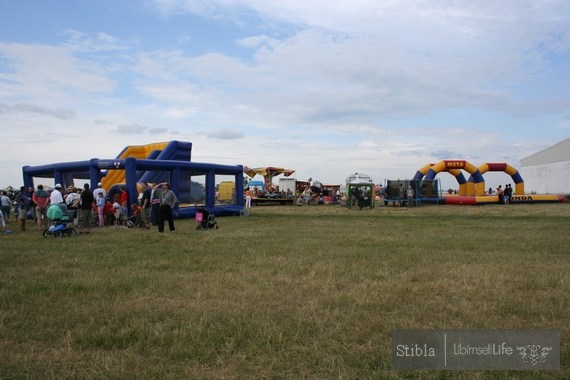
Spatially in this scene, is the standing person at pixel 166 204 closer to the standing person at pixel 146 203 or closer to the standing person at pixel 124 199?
the standing person at pixel 146 203

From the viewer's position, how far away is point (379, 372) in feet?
12.3

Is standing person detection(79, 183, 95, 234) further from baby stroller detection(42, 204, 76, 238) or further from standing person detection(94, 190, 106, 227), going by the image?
standing person detection(94, 190, 106, 227)

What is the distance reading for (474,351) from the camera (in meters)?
3.88

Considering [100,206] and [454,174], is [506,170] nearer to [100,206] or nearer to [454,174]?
[454,174]

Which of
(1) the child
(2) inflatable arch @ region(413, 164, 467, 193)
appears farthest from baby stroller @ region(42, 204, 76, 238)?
(2) inflatable arch @ region(413, 164, 467, 193)

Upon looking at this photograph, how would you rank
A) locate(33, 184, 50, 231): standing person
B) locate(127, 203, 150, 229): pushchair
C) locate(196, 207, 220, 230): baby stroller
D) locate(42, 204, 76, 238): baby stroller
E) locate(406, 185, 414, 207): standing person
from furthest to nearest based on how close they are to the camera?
locate(406, 185, 414, 207): standing person, locate(127, 203, 150, 229): pushchair, locate(33, 184, 50, 231): standing person, locate(196, 207, 220, 230): baby stroller, locate(42, 204, 76, 238): baby stroller

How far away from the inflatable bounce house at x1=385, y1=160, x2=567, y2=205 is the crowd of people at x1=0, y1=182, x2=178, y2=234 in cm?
1944

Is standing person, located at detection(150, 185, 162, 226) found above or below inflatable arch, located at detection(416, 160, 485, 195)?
below

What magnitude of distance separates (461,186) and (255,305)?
32.8 m

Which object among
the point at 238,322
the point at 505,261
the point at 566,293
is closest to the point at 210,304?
the point at 238,322

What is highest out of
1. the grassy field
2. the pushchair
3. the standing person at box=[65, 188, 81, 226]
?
the standing person at box=[65, 188, 81, 226]

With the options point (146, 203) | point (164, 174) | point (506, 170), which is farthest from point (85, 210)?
point (506, 170)

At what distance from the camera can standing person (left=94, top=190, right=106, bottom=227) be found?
16672 millimetres

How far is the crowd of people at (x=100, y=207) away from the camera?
1398 cm
